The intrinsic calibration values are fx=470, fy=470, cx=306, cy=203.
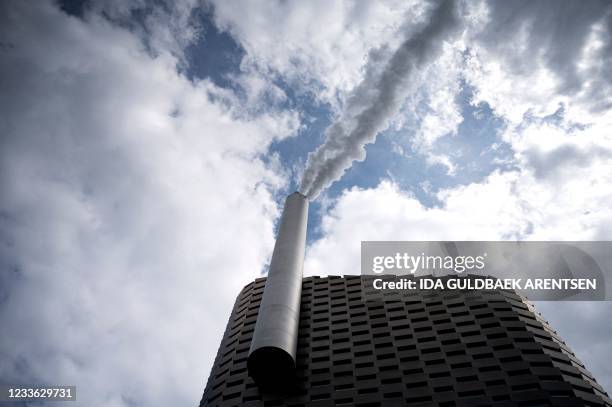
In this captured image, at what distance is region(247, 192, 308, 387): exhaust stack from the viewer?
4475cm

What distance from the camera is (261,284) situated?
64812mm

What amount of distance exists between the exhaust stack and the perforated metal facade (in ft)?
6.90

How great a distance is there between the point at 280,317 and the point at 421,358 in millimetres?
14568

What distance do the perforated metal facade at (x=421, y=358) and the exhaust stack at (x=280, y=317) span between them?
82.8 inches

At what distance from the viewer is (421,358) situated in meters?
46.5

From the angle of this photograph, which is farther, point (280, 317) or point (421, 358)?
point (280, 317)

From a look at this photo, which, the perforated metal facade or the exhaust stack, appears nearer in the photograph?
the perforated metal facade

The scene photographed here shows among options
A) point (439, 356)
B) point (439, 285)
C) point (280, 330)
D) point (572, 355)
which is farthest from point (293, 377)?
point (572, 355)

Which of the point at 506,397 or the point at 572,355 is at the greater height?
the point at 572,355

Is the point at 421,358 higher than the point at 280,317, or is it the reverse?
the point at 280,317

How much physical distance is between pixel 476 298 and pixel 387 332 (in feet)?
39.3

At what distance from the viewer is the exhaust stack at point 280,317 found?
44.8 metres

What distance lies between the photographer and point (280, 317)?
47.7m

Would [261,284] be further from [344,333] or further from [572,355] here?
[572,355]
